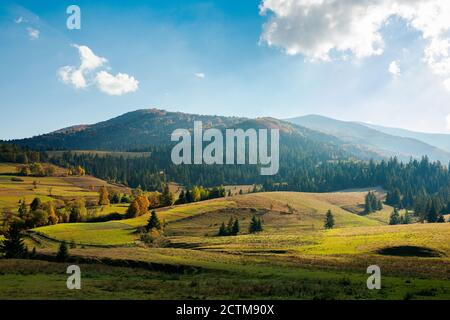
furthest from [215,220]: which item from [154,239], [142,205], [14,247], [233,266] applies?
[233,266]

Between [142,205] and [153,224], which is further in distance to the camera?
[142,205]

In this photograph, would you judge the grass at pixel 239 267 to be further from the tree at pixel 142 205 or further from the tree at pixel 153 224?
the tree at pixel 142 205

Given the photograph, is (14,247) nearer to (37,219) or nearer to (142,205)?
(37,219)

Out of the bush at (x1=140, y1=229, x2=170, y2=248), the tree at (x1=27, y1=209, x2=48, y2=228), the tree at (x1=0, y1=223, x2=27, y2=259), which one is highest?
the tree at (x1=0, y1=223, x2=27, y2=259)

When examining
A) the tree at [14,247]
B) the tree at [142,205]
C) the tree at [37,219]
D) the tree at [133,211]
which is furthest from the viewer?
the tree at [142,205]

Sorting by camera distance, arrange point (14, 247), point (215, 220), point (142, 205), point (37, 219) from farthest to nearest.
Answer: point (142, 205), point (215, 220), point (37, 219), point (14, 247)

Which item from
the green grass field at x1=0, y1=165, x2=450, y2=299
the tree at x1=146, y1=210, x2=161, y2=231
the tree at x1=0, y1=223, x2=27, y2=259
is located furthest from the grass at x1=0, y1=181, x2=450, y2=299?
the tree at x1=146, y1=210, x2=161, y2=231

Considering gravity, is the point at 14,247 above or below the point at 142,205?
above

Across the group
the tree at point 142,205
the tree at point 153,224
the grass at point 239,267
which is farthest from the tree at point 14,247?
the tree at point 142,205

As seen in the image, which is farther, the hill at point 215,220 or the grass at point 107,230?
the hill at point 215,220

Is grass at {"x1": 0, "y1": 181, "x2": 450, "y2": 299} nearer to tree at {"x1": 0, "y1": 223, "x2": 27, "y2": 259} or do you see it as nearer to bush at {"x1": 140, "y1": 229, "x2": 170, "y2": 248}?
bush at {"x1": 140, "y1": 229, "x2": 170, "y2": 248}

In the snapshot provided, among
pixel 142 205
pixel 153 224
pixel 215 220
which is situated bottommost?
pixel 215 220

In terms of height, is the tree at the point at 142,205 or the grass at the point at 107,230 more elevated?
the tree at the point at 142,205
